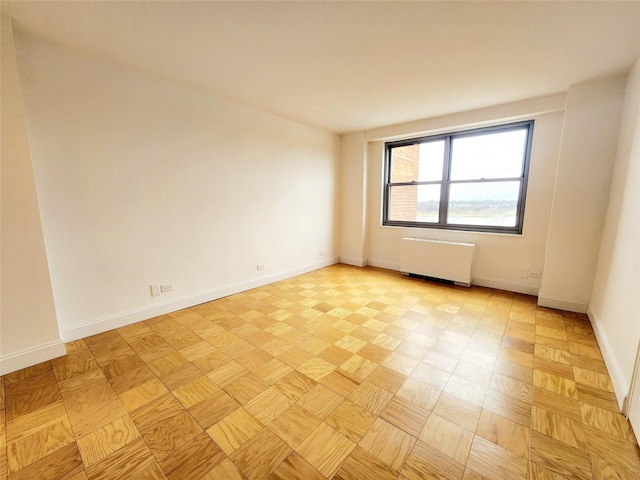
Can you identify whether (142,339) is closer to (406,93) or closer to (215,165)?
(215,165)

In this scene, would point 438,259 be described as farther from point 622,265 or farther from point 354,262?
point 622,265

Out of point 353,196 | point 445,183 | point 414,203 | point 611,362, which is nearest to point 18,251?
point 353,196

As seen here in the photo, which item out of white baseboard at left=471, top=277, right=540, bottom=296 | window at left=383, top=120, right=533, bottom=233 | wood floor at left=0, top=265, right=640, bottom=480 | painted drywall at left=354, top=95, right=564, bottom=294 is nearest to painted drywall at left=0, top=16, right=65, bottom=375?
wood floor at left=0, top=265, right=640, bottom=480

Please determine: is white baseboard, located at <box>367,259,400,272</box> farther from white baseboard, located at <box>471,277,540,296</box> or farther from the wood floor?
the wood floor

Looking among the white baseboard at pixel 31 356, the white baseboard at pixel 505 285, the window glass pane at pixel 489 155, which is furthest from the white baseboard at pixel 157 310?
the window glass pane at pixel 489 155

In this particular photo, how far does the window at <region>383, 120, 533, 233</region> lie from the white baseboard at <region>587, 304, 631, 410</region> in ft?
4.62

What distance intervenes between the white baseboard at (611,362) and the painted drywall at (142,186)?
3481 mm

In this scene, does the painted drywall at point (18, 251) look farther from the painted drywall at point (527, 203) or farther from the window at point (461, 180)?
the window at point (461, 180)

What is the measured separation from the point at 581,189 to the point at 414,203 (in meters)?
2.04

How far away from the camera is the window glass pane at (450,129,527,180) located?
11.2 feet

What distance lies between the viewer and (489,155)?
3.64 m

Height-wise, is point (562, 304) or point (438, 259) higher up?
point (438, 259)

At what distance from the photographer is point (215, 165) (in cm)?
308

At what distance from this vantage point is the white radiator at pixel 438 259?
3658 mm
